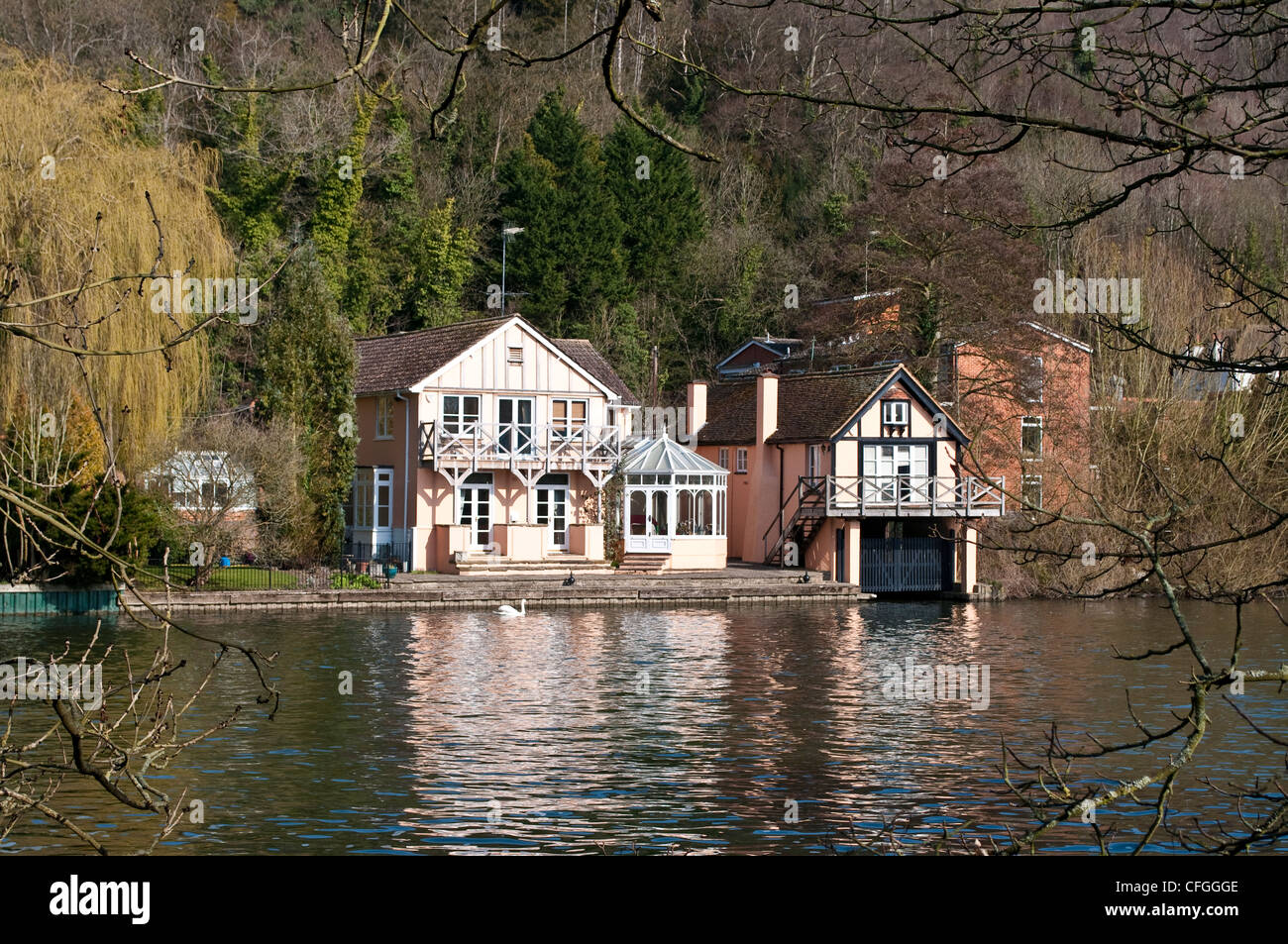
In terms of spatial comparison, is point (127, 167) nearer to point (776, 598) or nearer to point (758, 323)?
point (776, 598)

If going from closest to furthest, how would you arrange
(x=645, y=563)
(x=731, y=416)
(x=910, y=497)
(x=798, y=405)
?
1. (x=645, y=563)
2. (x=910, y=497)
3. (x=798, y=405)
4. (x=731, y=416)

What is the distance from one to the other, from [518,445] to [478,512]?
2.37 meters

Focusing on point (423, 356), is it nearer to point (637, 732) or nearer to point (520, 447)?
point (520, 447)

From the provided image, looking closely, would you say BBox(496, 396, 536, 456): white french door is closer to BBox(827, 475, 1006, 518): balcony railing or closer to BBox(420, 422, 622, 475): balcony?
BBox(420, 422, 622, 475): balcony

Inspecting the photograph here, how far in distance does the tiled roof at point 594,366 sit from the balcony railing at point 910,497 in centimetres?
744

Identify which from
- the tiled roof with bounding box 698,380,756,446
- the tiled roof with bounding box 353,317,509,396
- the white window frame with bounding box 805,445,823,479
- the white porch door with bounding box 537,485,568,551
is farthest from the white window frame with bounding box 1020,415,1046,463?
the tiled roof with bounding box 353,317,509,396

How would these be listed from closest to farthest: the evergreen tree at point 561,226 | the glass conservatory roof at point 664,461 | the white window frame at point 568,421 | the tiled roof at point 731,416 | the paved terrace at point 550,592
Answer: the paved terrace at point 550,592 < the white window frame at point 568,421 < the glass conservatory roof at point 664,461 < the tiled roof at point 731,416 < the evergreen tree at point 561,226

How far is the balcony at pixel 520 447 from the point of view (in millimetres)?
43438

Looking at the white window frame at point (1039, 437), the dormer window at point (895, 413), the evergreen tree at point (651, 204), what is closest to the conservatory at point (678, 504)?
the dormer window at point (895, 413)

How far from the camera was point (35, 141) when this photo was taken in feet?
108

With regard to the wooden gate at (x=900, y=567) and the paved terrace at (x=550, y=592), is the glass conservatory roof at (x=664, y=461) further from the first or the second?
the wooden gate at (x=900, y=567)

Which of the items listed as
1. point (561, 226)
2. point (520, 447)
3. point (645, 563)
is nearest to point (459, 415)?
point (520, 447)

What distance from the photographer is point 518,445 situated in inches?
1763
